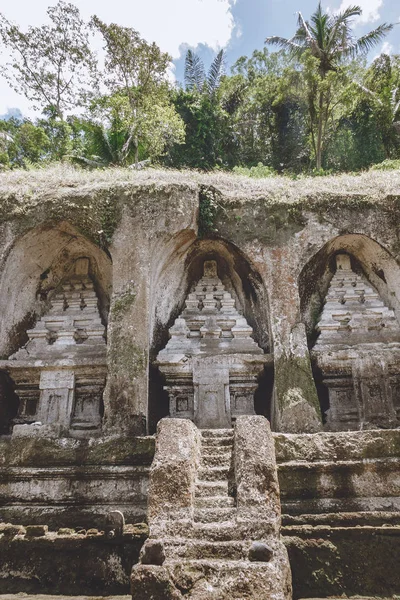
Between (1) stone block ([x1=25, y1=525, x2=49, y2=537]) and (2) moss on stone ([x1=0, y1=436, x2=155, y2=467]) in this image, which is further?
(2) moss on stone ([x1=0, y1=436, x2=155, y2=467])

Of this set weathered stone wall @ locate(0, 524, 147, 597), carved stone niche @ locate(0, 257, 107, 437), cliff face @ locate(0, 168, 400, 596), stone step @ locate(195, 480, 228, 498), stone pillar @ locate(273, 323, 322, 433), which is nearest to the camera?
stone step @ locate(195, 480, 228, 498)

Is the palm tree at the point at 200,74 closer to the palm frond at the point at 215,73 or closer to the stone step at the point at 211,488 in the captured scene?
the palm frond at the point at 215,73

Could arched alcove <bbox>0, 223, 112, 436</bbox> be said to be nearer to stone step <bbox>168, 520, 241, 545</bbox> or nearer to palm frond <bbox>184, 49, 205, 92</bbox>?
stone step <bbox>168, 520, 241, 545</bbox>

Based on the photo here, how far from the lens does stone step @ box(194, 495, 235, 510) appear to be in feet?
12.9

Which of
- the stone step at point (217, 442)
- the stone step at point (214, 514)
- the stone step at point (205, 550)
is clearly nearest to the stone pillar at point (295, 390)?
the stone step at point (217, 442)

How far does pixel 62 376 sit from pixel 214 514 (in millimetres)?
4393

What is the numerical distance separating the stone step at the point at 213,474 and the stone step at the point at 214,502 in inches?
13.5

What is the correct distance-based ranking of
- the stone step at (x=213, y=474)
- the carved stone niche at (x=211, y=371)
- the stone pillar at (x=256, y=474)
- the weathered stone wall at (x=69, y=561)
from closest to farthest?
the stone pillar at (x=256, y=474) → the stone step at (x=213, y=474) → the weathered stone wall at (x=69, y=561) → the carved stone niche at (x=211, y=371)

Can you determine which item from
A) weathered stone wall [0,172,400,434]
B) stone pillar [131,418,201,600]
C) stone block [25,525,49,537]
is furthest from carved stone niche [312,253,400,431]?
stone block [25,525,49,537]

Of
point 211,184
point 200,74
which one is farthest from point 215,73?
point 211,184

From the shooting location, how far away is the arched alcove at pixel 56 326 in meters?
7.38

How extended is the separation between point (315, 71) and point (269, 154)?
4.86 metres

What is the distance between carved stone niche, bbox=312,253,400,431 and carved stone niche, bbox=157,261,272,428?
1.12 m

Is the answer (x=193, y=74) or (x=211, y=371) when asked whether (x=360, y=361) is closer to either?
(x=211, y=371)
